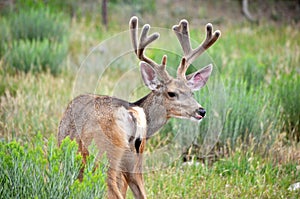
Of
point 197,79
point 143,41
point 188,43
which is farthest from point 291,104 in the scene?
point 143,41

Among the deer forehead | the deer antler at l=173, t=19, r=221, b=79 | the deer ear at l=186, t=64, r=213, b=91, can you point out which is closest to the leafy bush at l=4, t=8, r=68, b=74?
the deer antler at l=173, t=19, r=221, b=79

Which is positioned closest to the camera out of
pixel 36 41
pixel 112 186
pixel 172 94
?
pixel 112 186

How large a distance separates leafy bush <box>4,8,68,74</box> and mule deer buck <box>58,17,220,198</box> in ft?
15.1

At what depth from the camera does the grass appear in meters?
5.36

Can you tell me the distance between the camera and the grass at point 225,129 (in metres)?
5.36

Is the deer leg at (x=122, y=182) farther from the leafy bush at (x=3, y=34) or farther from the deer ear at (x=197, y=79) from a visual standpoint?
the leafy bush at (x=3, y=34)

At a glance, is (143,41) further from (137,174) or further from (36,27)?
(36,27)

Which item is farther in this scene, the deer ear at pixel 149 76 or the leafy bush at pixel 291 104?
the leafy bush at pixel 291 104

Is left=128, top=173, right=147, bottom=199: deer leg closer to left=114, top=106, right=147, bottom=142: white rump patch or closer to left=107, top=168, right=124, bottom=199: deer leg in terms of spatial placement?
left=107, top=168, right=124, bottom=199: deer leg

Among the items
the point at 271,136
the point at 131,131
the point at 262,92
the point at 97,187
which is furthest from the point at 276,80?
the point at 97,187

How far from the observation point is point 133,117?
4.11m

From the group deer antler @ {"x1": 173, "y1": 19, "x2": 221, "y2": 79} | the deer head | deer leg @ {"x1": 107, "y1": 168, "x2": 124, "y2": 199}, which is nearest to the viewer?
deer leg @ {"x1": 107, "y1": 168, "x2": 124, "y2": 199}

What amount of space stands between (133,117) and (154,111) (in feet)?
1.00

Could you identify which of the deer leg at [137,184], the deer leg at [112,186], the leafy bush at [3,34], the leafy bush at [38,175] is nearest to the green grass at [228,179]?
the deer leg at [137,184]
